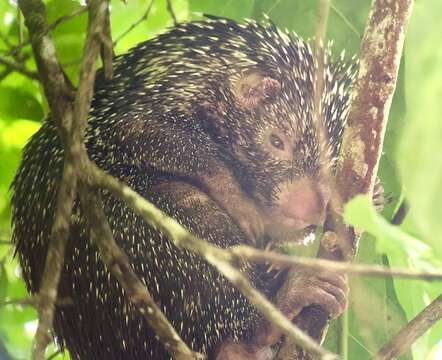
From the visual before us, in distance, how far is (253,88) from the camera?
1134mm

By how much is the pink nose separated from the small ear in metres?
0.16

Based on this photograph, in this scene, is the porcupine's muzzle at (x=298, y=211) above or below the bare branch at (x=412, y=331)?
above

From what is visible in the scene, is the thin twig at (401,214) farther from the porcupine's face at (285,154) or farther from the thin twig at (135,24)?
the thin twig at (135,24)

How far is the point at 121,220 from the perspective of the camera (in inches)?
39.2

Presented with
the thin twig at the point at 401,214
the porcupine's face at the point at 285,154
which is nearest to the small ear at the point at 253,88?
the porcupine's face at the point at 285,154

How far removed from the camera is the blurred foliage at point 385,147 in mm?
781

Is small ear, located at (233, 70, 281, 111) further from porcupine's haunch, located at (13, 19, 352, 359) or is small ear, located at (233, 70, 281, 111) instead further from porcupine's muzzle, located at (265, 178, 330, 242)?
porcupine's muzzle, located at (265, 178, 330, 242)

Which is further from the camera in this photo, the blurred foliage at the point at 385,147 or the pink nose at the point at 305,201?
the pink nose at the point at 305,201

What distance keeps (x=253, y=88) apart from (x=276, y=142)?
9cm

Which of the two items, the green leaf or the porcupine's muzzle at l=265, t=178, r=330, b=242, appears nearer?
the green leaf

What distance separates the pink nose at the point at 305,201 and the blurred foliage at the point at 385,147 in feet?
0.24

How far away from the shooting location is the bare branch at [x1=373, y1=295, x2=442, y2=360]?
0.89m

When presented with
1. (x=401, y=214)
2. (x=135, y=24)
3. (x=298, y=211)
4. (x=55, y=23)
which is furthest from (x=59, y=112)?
(x=401, y=214)

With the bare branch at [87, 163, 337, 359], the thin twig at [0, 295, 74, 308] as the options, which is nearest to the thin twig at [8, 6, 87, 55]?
the bare branch at [87, 163, 337, 359]
